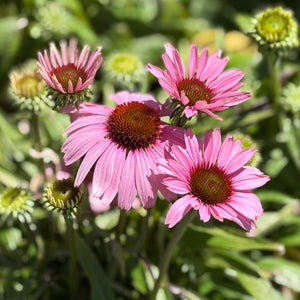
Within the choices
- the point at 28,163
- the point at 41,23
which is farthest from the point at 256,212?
the point at 41,23

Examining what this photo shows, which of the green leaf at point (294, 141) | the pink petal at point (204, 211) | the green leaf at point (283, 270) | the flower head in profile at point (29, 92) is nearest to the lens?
→ the pink petal at point (204, 211)

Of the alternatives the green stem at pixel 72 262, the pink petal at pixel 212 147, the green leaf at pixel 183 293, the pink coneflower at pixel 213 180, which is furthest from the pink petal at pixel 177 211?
the green leaf at pixel 183 293

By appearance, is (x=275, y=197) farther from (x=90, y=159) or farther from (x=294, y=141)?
(x=90, y=159)

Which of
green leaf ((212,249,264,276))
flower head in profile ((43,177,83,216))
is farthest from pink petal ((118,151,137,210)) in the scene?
green leaf ((212,249,264,276))

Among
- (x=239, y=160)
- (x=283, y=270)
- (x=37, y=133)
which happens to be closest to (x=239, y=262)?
(x=283, y=270)

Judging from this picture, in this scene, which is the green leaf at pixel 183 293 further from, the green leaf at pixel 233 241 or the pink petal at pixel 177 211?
the pink petal at pixel 177 211

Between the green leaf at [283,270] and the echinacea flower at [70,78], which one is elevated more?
the echinacea flower at [70,78]

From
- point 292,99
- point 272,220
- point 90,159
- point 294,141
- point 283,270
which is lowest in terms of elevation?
point 283,270

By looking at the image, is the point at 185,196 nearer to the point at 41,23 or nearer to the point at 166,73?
the point at 166,73
